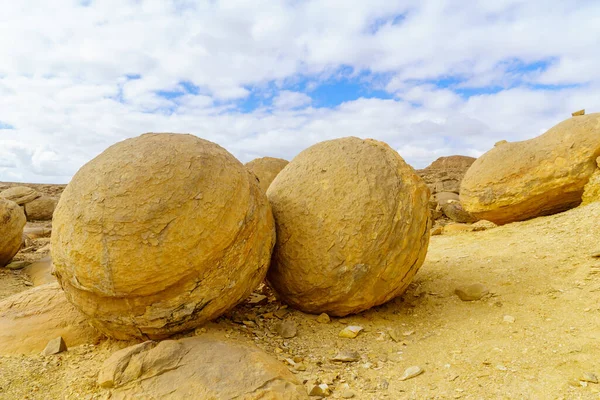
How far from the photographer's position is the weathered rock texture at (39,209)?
15.5m

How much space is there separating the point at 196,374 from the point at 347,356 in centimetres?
122

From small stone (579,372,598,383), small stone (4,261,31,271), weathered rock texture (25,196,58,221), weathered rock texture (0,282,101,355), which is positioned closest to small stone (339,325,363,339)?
small stone (579,372,598,383)

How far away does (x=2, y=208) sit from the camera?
8.06 meters

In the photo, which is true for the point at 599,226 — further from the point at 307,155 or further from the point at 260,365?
the point at 260,365

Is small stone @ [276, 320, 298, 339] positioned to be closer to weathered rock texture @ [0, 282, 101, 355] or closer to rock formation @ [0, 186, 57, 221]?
weathered rock texture @ [0, 282, 101, 355]

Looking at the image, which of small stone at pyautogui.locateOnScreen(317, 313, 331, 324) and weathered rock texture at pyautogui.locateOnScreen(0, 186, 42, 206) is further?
weathered rock texture at pyautogui.locateOnScreen(0, 186, 42, 206)

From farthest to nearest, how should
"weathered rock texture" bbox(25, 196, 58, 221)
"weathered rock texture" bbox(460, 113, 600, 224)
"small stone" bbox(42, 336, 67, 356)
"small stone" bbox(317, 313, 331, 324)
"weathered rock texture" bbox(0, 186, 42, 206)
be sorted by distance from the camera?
"weathered rock texture" bbox(25, 196, 58, 221) < "weathered rock texture" bbox(0, 186, 42, 206) < "weathered rock texture" bbox(460, 113, 600, 224) < "small stone" bbox(317, 313, 331, 324) < "small stone" bbox(42, 336, 67, 356)

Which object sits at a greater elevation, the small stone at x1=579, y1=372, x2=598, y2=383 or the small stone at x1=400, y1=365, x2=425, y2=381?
the small stone at x1=579, y1=372, x2=598, y2=383

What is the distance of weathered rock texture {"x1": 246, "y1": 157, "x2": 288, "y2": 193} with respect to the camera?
9398mm

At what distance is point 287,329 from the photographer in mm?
3943

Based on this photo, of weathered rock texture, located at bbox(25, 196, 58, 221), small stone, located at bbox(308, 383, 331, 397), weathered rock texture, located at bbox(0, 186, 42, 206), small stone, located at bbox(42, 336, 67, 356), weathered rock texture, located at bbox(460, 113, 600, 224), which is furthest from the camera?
weathered rock texture, located at bbox(25, 196, 58, 221)

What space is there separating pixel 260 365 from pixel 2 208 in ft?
23.9

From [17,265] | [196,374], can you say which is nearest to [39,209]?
[17,265]

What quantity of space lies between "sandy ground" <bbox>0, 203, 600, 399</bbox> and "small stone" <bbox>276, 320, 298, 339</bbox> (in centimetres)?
4
